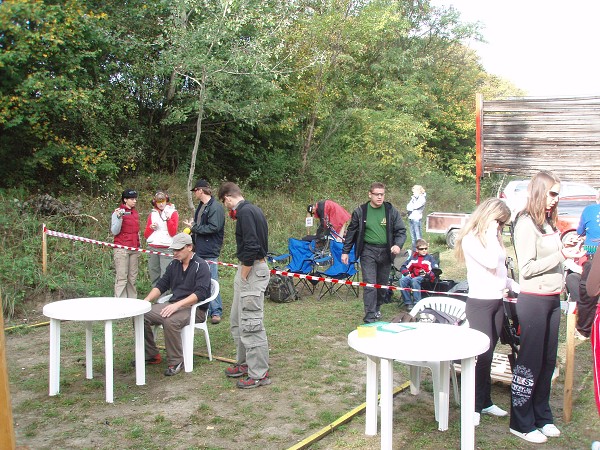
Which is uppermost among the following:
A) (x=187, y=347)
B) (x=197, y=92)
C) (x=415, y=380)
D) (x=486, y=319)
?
(x=197, y=92)

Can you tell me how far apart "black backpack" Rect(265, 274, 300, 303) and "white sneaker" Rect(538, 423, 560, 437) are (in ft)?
17.1

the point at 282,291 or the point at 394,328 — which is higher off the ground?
the point at 394,328

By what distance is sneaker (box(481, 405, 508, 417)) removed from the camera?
4.35 m

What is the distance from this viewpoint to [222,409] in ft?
15.0

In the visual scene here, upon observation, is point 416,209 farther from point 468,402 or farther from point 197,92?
point 468,402

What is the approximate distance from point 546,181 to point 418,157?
19781 mm

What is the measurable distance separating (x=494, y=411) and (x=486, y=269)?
3.87 feet

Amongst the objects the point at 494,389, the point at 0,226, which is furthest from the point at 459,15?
the point at 494,389

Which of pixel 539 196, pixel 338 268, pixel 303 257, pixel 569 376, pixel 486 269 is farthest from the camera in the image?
pixel 303 257

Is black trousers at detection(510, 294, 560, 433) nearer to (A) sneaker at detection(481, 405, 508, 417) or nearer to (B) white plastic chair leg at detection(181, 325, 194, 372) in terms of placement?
(A) sneaker at detection(481, 405, 508, 417)

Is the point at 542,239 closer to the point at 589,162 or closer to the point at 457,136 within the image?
the point at 589,162

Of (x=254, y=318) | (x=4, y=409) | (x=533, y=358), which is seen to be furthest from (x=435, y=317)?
(x=4, y=409)

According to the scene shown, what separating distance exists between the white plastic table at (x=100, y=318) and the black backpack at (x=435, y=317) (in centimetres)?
237

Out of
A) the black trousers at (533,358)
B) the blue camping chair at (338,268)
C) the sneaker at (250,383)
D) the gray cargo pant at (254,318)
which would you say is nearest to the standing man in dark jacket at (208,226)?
the gray cargo pant at (254,318)
